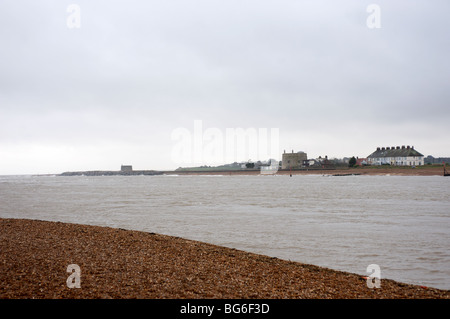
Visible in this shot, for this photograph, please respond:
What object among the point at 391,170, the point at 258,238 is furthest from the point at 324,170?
the point at 258,238

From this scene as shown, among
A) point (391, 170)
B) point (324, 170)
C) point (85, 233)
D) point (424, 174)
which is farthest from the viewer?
point (324, 170)

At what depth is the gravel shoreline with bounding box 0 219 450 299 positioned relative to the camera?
6898mm

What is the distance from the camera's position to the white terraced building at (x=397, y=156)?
146875 mm

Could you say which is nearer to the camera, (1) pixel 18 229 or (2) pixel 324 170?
(1) pixel 18 229

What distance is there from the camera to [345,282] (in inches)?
323

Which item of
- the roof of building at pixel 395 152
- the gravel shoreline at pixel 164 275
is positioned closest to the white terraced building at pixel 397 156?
the roof of building at pixel 395 152

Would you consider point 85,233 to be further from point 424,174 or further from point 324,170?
point 324,170

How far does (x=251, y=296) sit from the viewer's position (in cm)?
690

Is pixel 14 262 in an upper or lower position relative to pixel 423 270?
upper

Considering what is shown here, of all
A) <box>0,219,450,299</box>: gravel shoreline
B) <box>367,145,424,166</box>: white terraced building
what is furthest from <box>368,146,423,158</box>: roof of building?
<box>0,219,450,299</box>: gravel shoreline

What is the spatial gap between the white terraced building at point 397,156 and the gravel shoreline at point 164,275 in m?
Answer: 155

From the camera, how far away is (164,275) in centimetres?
805
